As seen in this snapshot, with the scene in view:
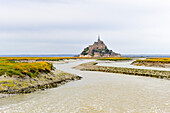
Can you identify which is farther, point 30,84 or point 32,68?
point 32,68

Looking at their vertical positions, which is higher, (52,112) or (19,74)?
(19,74)

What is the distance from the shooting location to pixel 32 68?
27609 millimetres

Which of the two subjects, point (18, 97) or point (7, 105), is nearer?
point (7, 105)

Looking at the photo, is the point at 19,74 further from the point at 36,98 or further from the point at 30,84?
the point at 36,98

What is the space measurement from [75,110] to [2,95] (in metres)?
9.49

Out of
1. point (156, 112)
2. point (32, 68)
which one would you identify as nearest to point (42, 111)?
point (156, 112)

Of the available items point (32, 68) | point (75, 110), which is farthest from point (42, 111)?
point (32, 68)

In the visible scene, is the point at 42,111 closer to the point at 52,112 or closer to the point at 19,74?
the point at 52,112

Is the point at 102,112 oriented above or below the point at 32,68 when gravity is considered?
below

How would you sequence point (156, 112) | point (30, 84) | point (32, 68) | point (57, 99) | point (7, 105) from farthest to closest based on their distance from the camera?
point (32, 68), point (30, 84), point (57, 99), point (7, 105), point (156, 112)

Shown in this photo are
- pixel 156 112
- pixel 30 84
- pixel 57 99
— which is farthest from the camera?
pixel 30 84

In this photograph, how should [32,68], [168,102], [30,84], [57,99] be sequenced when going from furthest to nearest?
[32,68]
[30,84]
[57,99]
[168,102]

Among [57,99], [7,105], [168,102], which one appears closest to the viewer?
[7,105]

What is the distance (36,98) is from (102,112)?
8056 mm
